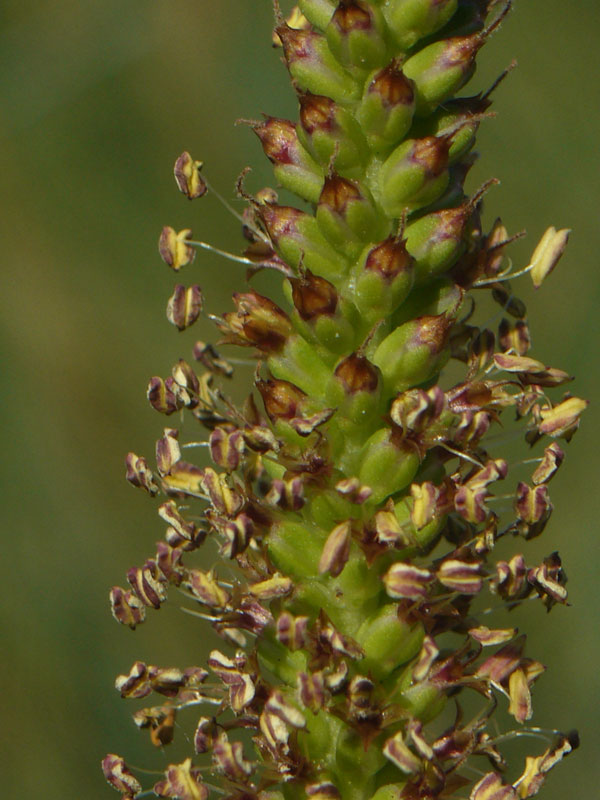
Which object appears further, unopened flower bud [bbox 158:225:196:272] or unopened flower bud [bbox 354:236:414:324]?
unopened flower bud [bbox 158:225:196:272]

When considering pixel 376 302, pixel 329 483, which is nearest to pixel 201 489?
pixel 329 483

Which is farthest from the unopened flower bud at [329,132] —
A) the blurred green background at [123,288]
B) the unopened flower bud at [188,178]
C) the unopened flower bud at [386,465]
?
the blurred green background at [123,288]

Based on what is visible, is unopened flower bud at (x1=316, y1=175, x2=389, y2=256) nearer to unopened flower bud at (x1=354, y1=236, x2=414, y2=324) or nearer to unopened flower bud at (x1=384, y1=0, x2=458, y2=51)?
unopened flower bud at (x1=354, y1=236, x2=414, y2=324)

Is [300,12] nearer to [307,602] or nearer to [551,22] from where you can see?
[307,602]

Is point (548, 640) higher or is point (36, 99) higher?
point (36, 99)

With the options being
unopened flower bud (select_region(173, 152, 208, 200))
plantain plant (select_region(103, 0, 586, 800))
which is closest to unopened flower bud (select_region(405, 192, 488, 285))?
plantain plant (select_region(103, 0, 586, 800))

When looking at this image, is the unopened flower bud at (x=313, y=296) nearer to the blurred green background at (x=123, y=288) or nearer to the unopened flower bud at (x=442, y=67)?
the unopened flower bud at (x=442, y=67)
